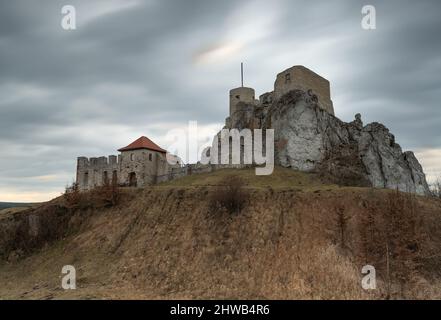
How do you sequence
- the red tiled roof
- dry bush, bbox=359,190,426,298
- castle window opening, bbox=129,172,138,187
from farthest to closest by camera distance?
the red tiled roof
castle window opening, bbox=129,172,138,187
dry bush, bbox=359,190,426,298

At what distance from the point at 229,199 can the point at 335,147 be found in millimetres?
21802

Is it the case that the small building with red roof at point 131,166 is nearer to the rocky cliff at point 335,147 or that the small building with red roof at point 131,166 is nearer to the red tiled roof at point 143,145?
the red tiled roof at point 143,145

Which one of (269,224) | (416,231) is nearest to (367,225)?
(416,231)

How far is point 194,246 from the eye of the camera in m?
33.2

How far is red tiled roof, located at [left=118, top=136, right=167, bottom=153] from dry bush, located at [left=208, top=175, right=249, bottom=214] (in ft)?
70.3

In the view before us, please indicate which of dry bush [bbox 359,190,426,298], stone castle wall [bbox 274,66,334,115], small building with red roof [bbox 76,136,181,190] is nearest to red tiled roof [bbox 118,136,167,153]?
small building with red roof [bbox 76,136,181,190]

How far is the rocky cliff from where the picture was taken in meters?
50.5

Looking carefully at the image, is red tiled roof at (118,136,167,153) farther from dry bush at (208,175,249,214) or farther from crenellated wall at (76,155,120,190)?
dry bush at (208,175,249,214)

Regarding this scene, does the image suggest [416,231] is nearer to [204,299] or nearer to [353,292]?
[353,292]

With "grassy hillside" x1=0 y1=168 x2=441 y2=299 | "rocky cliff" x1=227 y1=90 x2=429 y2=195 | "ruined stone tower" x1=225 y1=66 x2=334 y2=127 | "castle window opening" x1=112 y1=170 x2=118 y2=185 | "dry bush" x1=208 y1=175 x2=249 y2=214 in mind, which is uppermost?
"ruined stone tower" x1=225 y1=66 x2=334 y2=127

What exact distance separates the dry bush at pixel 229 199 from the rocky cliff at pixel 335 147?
13917 mm

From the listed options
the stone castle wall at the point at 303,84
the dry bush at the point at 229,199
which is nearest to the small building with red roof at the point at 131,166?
the stone castle wall at the point at 303,84

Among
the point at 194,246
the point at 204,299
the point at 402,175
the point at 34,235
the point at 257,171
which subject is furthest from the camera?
the point at 402,175

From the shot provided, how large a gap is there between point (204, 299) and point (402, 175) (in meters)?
38.0
